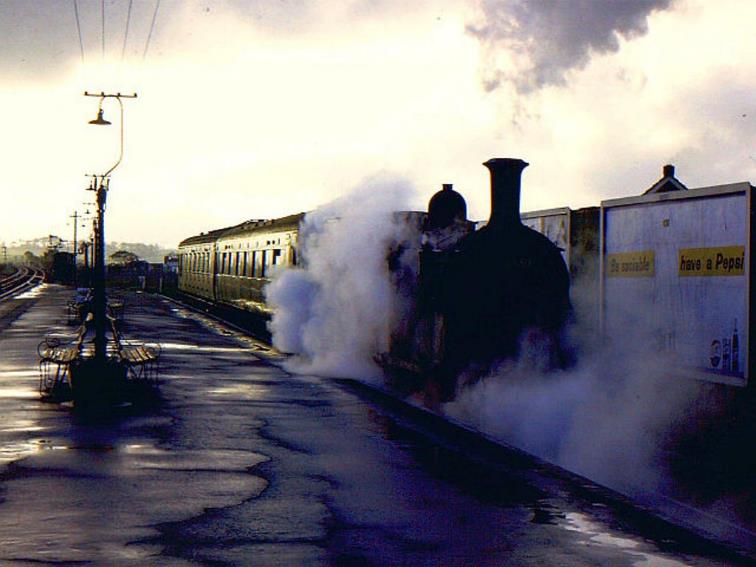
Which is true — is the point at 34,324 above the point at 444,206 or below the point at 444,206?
below

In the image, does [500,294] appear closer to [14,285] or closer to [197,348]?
[197,348]

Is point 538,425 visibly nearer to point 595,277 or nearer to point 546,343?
point 546,343

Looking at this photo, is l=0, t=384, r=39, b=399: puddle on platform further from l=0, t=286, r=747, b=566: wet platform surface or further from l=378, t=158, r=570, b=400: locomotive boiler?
l=378, t=158, r=570, b=400: locomotive boiler

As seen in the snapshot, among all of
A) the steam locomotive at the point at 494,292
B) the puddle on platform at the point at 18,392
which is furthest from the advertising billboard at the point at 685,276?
the puddle on platform at the point at 18,392

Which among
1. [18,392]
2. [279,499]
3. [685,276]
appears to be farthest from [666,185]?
[279,499]

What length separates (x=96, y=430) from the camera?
1212 centimetres

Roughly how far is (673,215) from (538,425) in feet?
11.3

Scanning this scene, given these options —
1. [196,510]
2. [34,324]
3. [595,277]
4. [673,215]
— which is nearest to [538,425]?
[673,215]

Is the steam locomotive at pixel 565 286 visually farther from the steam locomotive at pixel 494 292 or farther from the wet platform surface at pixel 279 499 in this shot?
the wet platform surface at pixel 279 499

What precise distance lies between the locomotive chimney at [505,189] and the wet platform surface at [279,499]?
295 centimetres

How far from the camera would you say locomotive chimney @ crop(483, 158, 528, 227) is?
44.7 feet

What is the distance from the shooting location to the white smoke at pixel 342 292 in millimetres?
18000

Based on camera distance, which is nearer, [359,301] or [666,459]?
[666,459]

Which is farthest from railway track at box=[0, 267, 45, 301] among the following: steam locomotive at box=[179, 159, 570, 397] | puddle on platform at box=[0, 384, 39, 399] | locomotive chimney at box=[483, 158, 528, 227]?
locomotive chimney at box=[483, 158, 528, 227]
